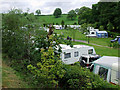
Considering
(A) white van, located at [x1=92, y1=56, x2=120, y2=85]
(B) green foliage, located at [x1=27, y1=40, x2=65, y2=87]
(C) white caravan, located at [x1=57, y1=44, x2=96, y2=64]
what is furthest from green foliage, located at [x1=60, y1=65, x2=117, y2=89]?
(C) white caravan, located at [x1=57, y1=44, x2=96, y2=64]

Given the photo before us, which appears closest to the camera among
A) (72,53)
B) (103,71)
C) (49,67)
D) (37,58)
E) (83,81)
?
(49,67)

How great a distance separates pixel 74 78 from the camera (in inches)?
127

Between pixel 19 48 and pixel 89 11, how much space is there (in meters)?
34.1

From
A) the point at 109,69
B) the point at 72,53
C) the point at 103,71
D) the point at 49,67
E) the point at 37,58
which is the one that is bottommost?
Result: the point at 103,71

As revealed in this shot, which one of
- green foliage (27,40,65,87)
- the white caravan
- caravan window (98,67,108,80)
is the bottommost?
caravan window (98,67,108,80)

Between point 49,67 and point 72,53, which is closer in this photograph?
point 49,67

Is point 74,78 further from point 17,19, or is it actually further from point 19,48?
point 17,19

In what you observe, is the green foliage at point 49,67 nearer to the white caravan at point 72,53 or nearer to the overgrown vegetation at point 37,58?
the overgrown vegetation at point 37,58

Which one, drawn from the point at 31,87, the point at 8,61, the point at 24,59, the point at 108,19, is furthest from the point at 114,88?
the point at 108,19

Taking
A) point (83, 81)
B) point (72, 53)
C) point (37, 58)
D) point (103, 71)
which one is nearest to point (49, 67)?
point (83, 81)

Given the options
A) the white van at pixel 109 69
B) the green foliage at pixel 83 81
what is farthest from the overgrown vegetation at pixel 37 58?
the white van at pixel 109 69

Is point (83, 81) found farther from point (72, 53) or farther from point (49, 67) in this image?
point (72, 53)

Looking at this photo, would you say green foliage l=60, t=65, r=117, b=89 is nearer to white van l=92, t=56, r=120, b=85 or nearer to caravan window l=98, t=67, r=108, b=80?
white van l=92, t=56, r=120, b=85

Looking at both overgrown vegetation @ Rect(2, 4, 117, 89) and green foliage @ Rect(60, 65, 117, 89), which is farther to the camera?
green foliage @ Rect(60, 65, 117, 89)
